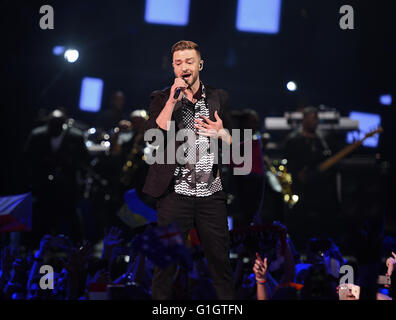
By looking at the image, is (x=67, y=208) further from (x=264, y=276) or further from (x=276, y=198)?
(x=264, y=276)

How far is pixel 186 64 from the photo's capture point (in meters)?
4.29

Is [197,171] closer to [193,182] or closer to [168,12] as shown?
[193,182]

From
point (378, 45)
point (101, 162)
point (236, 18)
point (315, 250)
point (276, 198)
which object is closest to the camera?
point (315, 250)

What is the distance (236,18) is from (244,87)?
1420 mm

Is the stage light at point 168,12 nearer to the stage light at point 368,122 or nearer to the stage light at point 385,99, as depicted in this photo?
A: the stage light at point 368,122

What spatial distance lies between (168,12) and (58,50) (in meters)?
2.30

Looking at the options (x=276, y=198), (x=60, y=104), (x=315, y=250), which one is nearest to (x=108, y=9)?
(x=60, y=104)

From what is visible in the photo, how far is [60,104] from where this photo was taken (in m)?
11.6

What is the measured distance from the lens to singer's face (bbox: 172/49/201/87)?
14.0 ft

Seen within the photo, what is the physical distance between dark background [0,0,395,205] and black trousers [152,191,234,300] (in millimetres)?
7359

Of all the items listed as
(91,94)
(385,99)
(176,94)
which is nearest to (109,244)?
(176,94)

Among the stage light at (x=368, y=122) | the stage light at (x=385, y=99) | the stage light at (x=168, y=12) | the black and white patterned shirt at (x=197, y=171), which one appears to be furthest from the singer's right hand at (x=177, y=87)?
the stage light at (x=385, y=99)
